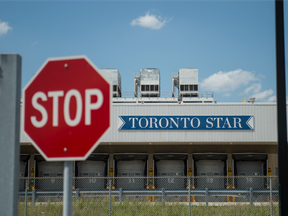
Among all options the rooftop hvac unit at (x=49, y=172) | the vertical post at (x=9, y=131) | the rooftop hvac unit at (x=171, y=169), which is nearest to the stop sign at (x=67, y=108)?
the vertical post at (x=9, y=131)

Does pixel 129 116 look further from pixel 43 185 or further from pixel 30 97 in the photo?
pixel 30 97

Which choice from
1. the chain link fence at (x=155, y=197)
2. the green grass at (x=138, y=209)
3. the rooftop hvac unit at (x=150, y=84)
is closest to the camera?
the green grass at (x=138, y=209)

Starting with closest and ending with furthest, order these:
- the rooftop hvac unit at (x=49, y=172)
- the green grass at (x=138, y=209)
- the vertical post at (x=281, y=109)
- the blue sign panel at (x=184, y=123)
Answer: the vertical post at (x=281, y=109) → the green grass at (x=138, y=209) → the blue sign panel at (x=184, y=123) → the rooftop hvac unit at (x=49, y=172)

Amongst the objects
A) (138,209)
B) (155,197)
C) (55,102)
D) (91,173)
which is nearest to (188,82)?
(91,173)

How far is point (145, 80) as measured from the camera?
3878 centimetres

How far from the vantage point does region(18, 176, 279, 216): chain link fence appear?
12062 millimetres

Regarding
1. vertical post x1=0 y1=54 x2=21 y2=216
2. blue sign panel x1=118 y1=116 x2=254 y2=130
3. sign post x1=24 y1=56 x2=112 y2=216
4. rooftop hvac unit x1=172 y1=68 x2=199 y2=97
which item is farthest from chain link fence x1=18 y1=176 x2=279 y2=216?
rooftop hvac unit x1=172 y1=68 x2=199 y2=97

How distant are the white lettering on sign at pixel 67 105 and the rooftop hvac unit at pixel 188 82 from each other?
36967 mm

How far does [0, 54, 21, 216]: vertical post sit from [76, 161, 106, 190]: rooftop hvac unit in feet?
56.6

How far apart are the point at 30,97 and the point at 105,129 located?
0.68 metres

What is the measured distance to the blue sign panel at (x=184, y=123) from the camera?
16891mm

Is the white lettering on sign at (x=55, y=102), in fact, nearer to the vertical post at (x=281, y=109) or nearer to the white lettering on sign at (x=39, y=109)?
the white lettering on sign at (x=39, y=109)

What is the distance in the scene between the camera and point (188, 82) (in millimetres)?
38812

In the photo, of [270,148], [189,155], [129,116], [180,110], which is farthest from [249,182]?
[129,116]
